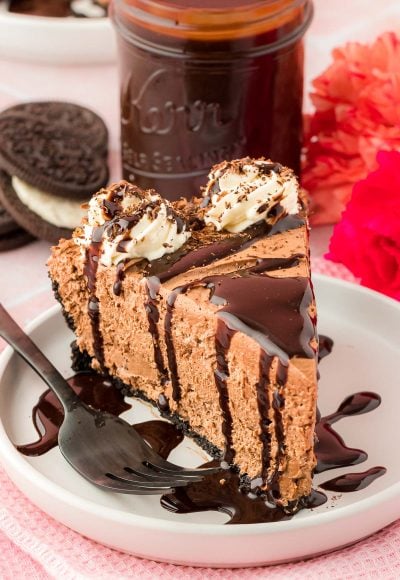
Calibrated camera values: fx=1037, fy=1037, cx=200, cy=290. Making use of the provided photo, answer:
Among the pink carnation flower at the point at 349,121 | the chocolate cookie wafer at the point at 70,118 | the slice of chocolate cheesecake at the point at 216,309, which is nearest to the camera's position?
the slice of chocolate cheesecake at the point at 216,309

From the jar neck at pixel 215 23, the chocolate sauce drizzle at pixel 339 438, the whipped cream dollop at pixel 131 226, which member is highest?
the jar neck at pixel 215 23

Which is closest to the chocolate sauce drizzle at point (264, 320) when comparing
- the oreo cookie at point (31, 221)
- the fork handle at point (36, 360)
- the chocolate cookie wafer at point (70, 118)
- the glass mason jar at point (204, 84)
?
the fork handle at point (36, 360)

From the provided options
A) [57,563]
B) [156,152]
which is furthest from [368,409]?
[156,152]

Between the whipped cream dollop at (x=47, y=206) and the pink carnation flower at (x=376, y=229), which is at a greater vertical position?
the whipped cream dollop at (x=47, y=206)

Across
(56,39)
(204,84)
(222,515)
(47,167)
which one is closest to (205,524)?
(222,515)

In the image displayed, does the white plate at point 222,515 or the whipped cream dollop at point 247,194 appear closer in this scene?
the white plate at point 222,515

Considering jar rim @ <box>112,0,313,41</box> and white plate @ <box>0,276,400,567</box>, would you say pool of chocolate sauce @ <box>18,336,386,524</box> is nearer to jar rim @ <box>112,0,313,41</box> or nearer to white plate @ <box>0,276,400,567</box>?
white plate @ <box>0,276,400,567</box>

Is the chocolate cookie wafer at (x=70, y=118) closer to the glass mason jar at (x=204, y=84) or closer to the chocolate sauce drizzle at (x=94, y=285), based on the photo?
the glass mason jar at (x=204, y=84)

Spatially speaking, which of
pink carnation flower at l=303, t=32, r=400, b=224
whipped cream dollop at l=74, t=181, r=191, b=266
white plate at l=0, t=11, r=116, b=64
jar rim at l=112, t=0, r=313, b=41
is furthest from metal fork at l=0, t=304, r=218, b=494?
white plate at l=0, t=11, r=116, b=64
